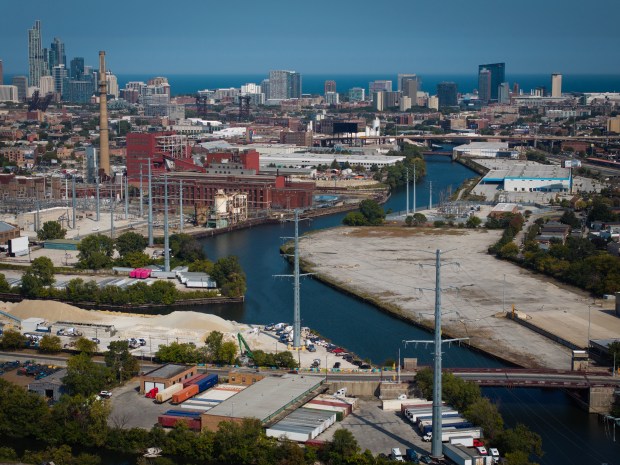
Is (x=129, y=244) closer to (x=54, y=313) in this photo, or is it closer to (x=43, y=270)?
(x=43, y=270)

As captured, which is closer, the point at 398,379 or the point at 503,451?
the point at 503,451

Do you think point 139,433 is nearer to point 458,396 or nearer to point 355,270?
point 458,396

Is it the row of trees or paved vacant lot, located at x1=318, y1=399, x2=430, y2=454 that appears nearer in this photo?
the row of trees

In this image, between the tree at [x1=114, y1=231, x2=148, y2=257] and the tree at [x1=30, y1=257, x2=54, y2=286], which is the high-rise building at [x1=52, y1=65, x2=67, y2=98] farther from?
the tree at [x1=30, y1=257, x2=54, y2=286]

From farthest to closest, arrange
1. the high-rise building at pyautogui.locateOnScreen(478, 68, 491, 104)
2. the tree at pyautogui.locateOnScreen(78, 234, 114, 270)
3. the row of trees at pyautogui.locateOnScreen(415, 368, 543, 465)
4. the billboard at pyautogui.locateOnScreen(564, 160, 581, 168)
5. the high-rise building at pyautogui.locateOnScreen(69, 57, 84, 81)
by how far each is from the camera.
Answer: the high-rise building at pyautogui.locateOnScreen(478, 68, 491, 104) → the high-rise building at pyautogui.locateOnScreen(69, 57, 84, 81) → the billboard at pyautogui.locateOnScreen(564, 160, 581, 168) → the tree at pyautogui.locateOnScreen(78, 234, 114, 270) → the row of trees at pyautogui.locateOnScreen(415, 368, 543, 465)

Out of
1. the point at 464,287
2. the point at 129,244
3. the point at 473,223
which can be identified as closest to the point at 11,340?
the point at 129,244

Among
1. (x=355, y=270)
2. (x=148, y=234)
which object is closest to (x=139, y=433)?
(x=355, y=270)

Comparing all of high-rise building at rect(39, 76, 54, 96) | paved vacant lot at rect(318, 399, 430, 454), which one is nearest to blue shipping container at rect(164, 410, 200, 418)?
paved vacant lot at rect(318, 399, 430, 454)
